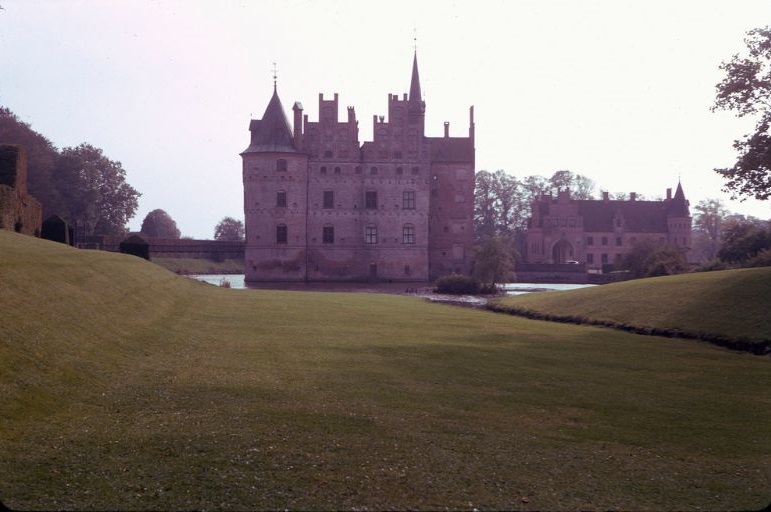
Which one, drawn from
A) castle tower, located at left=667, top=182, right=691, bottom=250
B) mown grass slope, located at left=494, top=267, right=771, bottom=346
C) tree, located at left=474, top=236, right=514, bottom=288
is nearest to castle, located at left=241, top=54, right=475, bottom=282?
tree, located at left=474, top=236, right=514, bottom=288

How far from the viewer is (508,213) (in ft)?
352

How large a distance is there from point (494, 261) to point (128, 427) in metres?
42.6

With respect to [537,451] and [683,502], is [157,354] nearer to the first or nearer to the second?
[537,451]

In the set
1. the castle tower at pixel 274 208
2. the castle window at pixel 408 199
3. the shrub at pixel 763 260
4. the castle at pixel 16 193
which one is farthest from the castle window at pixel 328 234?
the shrub at pixel 763 260

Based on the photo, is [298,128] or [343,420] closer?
[343,420]

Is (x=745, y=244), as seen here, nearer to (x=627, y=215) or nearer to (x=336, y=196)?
(x=336, y=196)

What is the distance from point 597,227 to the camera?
325 feet

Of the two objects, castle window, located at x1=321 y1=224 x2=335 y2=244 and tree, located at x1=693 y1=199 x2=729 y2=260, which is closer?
castle window, located at x1=321 y1=224 x2=335 y2=244

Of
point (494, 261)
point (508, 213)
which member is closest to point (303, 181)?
point (494, 261)

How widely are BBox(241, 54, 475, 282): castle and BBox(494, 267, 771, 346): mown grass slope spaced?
118 ft

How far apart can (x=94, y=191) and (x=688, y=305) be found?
57.9 meters

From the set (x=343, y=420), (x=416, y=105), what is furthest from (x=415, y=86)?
(x=343, y=420)

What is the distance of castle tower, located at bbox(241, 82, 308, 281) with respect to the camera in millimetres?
64375

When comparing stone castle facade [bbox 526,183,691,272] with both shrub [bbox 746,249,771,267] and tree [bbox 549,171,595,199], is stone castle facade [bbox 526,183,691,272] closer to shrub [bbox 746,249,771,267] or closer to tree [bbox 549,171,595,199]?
tree [bbox 549,171,595,199]
